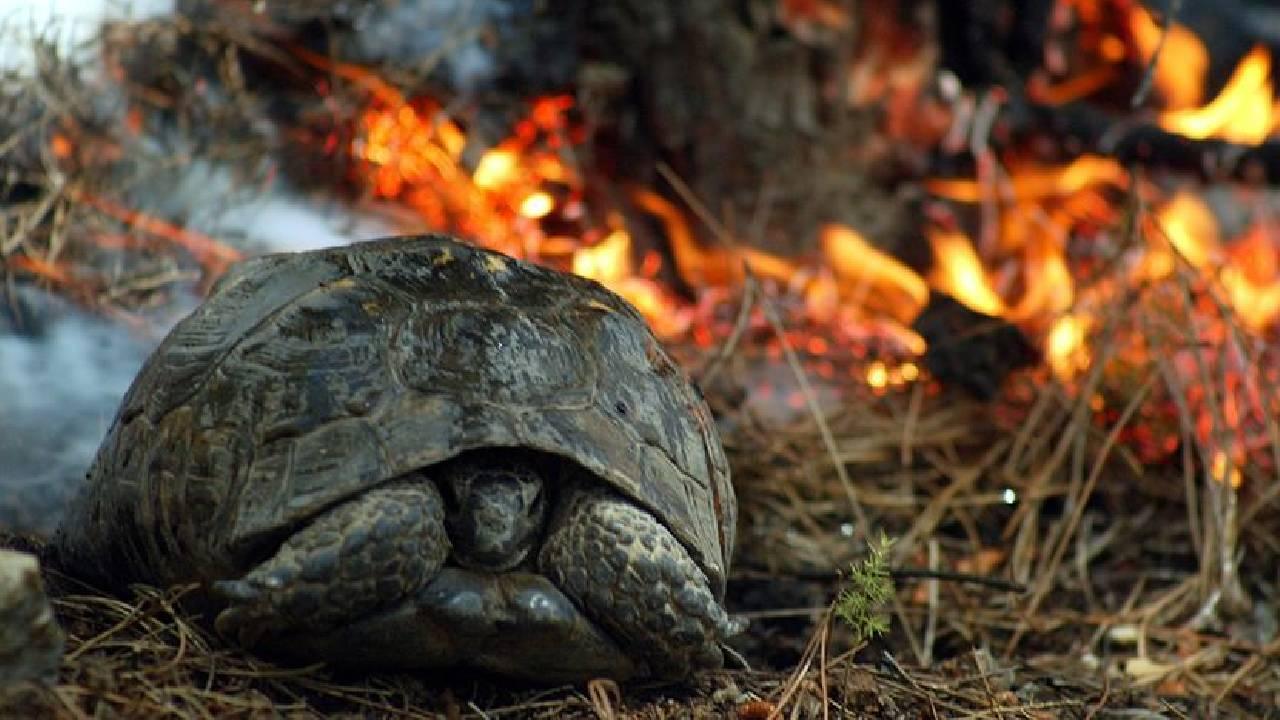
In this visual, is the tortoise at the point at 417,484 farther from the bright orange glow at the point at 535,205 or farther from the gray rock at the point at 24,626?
the bright orange glow at the point at 535,205

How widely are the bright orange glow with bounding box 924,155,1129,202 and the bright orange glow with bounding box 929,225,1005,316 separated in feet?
0.74

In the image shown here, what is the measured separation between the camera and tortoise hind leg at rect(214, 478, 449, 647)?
8.86 ft

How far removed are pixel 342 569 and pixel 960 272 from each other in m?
4.83

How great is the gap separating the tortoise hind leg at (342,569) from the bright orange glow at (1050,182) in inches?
198

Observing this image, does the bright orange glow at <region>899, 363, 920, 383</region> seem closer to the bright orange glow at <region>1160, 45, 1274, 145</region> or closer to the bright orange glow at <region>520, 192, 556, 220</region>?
the bright orange glow at <region>520, 192, 556, 220</region>

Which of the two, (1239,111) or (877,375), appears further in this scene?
(1239,111)

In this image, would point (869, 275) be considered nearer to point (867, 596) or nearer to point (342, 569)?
point (867, 596)

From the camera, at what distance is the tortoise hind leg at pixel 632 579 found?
9.42 feet

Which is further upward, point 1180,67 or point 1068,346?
point 1180,67

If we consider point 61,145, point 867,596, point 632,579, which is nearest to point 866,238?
point 61,145

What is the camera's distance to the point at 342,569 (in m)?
2.70

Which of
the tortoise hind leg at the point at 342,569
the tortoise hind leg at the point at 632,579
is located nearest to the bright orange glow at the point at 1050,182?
the tortoise hind leg at the point at 632,579

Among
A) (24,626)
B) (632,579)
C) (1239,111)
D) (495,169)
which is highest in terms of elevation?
(24,626)

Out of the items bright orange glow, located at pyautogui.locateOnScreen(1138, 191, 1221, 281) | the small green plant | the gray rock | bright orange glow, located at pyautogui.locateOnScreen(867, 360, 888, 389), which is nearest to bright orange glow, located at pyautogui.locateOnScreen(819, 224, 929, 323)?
bright orange glow, located at pyautogui.locateOnScreen(867, 360, 888, 389)
